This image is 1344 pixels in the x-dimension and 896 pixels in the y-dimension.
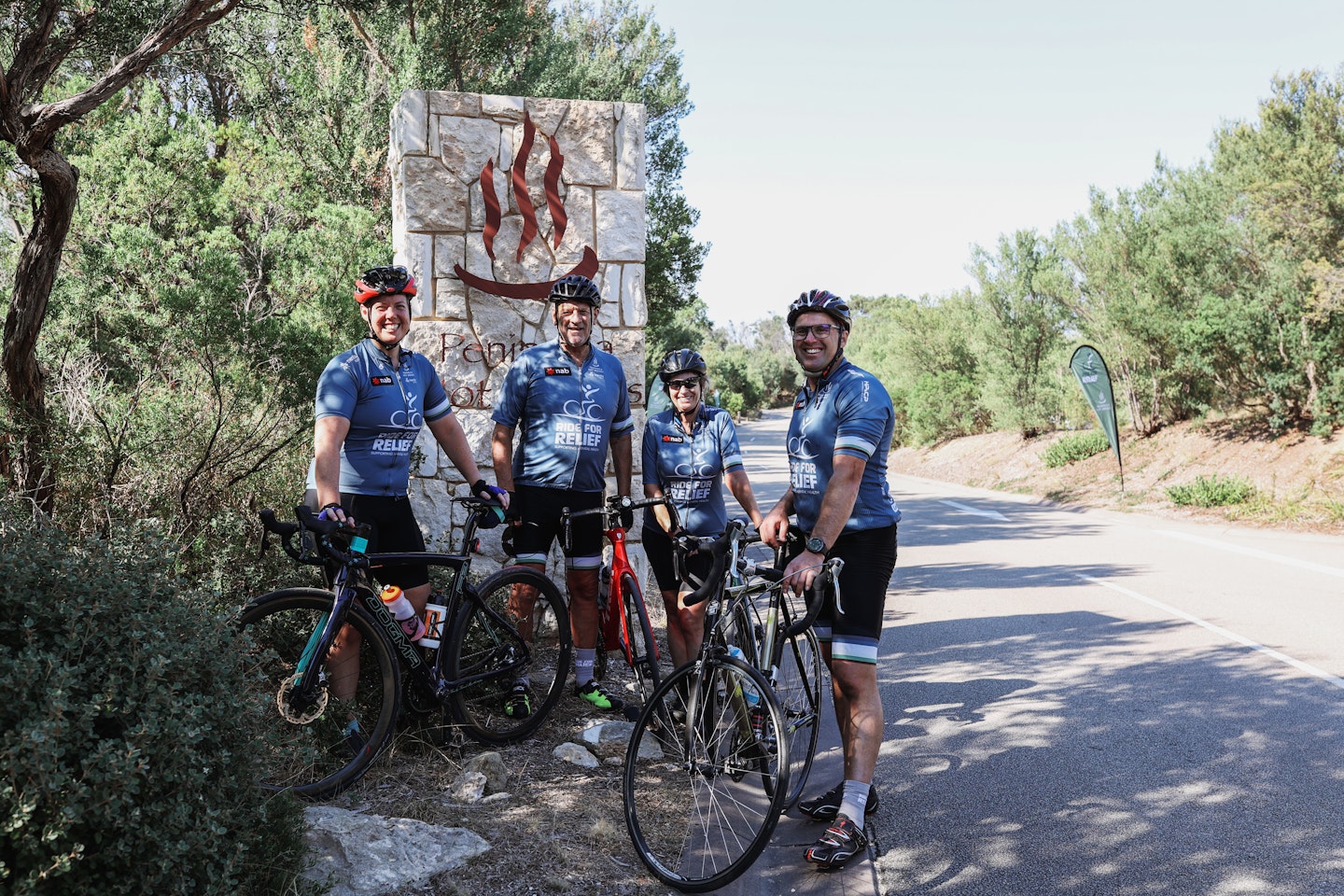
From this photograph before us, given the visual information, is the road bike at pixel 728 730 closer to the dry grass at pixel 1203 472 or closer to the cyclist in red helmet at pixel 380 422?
the cyclist in red helmet at pixel 380 422

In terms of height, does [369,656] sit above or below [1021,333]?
below

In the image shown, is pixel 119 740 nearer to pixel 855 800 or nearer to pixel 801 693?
pixel 855 800

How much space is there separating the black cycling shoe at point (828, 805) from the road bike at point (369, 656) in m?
1.51

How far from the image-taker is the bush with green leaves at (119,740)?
2.14m

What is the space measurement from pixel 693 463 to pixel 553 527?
2.74 feet

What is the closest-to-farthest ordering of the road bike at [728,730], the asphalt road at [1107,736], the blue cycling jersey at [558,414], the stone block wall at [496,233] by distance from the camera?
the road bike at [728,730] < the asphalt road at [1107,736] < the blue cycling jersey at [558,414] < the stone block wall at [496,233]

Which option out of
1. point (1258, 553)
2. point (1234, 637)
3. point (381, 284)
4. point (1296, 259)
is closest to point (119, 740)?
point (381, 284)

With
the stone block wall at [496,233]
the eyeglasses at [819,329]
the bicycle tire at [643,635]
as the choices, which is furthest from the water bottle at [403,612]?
the stone block wall at [496,233]

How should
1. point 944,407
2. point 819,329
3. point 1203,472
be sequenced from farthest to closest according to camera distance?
point 944,407
point 1203,472
point 819,329

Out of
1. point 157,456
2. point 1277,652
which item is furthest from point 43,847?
point 1277,652

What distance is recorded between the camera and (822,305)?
4055 mm

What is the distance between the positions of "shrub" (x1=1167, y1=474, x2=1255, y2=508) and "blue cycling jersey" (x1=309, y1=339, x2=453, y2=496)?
51.8 ft

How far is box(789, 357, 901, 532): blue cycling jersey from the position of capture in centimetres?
386

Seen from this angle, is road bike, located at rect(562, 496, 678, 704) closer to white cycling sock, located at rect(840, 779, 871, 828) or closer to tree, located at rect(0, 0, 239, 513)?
white cycling sock, located at rect(840, 779, 871, 828)
